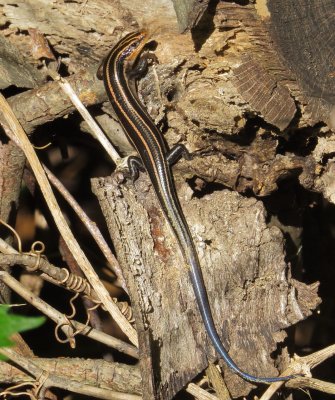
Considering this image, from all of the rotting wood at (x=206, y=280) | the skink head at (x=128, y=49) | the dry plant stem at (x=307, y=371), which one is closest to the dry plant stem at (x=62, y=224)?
the rotting wood at (x=206, y=280)

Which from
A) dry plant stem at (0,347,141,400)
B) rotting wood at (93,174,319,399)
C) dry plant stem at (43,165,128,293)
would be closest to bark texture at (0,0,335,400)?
rotting wood at (93,174,319,399)

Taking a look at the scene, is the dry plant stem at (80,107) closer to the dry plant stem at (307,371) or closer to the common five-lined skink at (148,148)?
the common five-lined skink at (148,148)

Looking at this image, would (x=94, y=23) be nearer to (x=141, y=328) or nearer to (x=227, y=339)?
(x=141, y=328)

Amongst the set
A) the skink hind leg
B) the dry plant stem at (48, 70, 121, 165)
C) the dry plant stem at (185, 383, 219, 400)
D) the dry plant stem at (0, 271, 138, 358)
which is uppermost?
the dry plant stem at (48, 70, 121, 165)

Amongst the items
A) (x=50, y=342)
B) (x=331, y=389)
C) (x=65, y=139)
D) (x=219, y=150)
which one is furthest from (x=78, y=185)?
(x=331, y=389)

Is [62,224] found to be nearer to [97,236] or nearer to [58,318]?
[97,236]

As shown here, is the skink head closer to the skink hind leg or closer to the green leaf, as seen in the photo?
the skink hind leg
